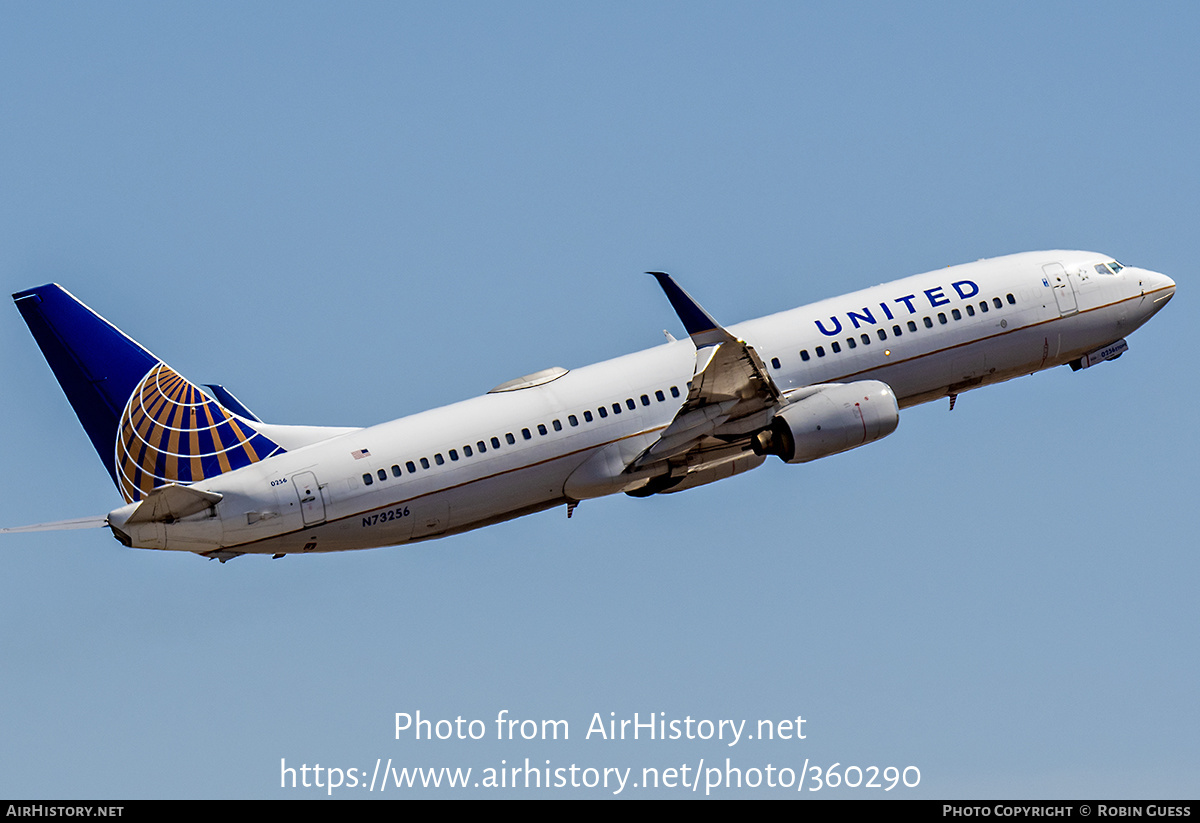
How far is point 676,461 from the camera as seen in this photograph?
2003 inches

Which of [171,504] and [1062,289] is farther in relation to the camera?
[1062,289]

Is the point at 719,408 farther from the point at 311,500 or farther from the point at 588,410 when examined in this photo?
the point at 311,500

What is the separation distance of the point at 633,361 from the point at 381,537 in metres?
8.56

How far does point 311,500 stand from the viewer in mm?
48000

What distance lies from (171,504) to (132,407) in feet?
11.7

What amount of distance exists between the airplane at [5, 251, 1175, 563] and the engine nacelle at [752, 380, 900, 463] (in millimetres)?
48

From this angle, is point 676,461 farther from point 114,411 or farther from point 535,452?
point 114,411

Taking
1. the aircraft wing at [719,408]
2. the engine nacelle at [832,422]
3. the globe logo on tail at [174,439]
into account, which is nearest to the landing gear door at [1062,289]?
the engine nacelle at [832,422]

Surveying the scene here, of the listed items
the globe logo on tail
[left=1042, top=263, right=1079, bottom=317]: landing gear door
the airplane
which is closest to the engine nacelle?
the airplane

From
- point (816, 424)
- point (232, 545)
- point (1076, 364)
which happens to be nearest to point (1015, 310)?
point (1076, 364)

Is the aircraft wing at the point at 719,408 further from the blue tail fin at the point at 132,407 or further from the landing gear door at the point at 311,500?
the blue tail fin at the point at 132,407

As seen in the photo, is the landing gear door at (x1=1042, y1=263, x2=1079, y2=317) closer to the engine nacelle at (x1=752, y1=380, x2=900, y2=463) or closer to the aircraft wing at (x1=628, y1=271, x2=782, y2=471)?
the engine nacelle at (x1=752, y1=380, x2=900, y2=463)

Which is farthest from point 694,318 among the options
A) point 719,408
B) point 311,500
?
point 311,500
